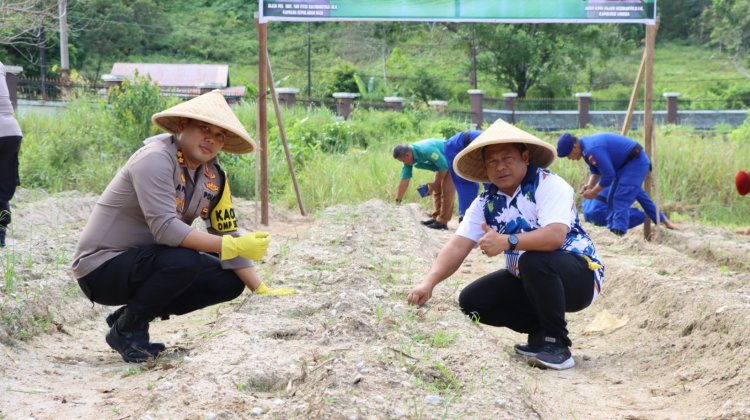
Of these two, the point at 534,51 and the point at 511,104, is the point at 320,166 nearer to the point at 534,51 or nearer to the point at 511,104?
the point at 511,104

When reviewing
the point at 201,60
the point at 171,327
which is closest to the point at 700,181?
the point at 171,327

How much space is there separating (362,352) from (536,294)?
1.11 m

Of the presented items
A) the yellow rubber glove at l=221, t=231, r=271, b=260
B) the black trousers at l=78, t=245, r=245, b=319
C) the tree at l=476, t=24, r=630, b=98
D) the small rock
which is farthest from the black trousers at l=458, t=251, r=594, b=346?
the tree at l=476, t=24, r=630, b=98

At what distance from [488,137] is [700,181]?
9.33 metres

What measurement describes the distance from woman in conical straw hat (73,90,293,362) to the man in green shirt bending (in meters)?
5.21

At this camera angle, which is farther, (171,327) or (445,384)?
(171,327)

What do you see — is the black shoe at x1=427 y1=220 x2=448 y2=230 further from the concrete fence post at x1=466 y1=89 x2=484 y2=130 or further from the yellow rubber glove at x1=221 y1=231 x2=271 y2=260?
the concrete fence post at x1=466 y1=89 x2=484 y2=130

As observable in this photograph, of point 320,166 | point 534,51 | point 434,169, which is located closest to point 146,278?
point 434,169

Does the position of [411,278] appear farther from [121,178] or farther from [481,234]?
[121,178]

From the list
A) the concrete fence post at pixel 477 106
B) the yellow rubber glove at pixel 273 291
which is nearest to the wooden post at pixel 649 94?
the yellow rubber glove at pixel 273 291

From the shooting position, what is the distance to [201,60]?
3083 cm

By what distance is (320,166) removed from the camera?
488 inches

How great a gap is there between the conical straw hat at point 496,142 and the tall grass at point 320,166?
21.9 feet

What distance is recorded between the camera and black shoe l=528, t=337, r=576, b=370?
15.0 ft
